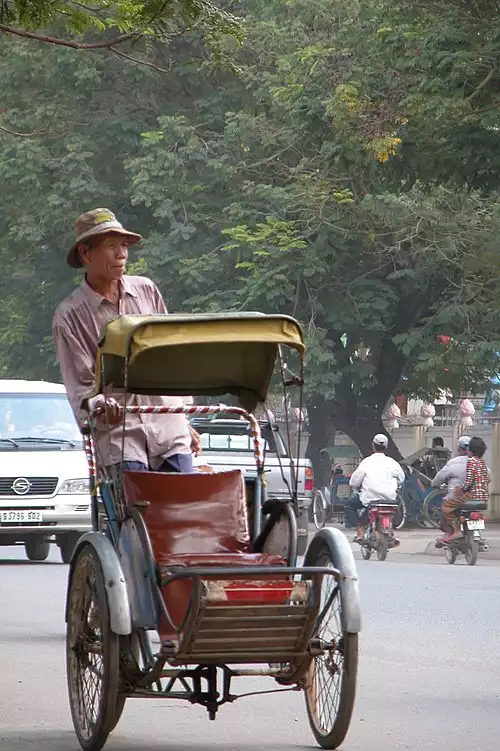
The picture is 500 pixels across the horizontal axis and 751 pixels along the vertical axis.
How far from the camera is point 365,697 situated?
8.53m

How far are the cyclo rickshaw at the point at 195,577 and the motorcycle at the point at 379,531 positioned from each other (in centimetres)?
1633

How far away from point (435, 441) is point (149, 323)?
1204 inches

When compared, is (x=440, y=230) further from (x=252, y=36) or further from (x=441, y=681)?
(x=441, y=681)

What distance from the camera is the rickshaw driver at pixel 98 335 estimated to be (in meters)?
7.03

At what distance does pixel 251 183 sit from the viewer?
33.2 meters

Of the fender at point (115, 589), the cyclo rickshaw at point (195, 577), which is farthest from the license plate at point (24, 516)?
the fender at point (115, 589)

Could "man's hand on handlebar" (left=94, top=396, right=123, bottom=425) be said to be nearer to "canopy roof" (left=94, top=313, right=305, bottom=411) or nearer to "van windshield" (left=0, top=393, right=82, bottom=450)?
"canopy roof" (left=94, top=313, right=305, bottom=411)

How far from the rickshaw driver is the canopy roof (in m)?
0.14

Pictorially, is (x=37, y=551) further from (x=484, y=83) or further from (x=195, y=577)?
(x=195, y=577)

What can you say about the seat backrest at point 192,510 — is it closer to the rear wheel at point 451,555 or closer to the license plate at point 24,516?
the license plate at point 24,516

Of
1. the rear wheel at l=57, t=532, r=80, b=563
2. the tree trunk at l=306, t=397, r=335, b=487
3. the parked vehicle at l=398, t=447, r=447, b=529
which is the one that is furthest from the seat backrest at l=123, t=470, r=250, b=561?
the tree trunk at l=306, t=397, r=335, b=487

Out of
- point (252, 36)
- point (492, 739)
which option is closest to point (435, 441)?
point (252, 36)

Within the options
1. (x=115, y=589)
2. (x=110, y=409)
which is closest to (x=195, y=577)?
(x=115, y=589)

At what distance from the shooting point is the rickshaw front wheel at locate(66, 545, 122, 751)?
247 inches
